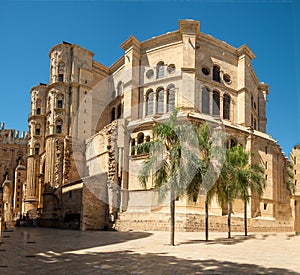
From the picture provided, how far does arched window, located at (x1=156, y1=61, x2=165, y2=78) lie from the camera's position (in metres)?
38.7

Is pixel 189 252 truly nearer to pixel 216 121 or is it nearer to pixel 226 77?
pixel 216 121

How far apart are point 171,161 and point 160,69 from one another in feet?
75.9

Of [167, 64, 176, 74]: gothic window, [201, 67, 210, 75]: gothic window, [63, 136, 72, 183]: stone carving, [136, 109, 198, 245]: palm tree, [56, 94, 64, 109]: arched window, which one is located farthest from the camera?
[56, 94, 64, 109]: arched window

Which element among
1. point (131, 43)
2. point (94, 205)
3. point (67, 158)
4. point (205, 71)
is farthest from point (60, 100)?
point (94, 205)

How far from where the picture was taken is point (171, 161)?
1772cm

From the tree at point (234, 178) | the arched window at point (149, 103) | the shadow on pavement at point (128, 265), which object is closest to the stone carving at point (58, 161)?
the arched window at point (149, 103)

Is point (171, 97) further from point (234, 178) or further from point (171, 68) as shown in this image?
point (234, 178)

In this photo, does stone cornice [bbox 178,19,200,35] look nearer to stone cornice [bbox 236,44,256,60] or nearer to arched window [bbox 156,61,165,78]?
arched window [bbox 156,61,165,78]

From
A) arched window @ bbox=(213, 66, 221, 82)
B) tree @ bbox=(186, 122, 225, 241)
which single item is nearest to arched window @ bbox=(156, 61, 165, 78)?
arched window @ bbox=(213, 66, 221, 82)

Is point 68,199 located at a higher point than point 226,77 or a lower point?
lower

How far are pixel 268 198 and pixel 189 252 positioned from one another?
24175 mm

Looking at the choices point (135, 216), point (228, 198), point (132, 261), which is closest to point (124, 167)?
point (135, 216)

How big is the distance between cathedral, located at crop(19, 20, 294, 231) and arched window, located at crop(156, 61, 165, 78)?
4.4 inches

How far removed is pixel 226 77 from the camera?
40.1 m
